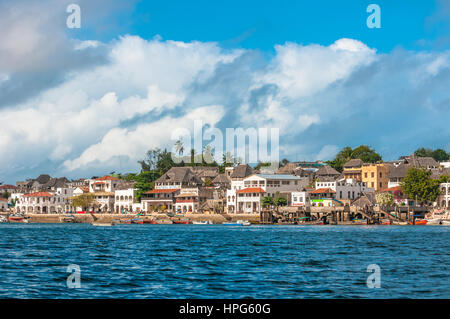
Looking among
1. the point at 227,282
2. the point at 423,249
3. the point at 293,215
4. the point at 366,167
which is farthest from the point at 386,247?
the point at 366,167

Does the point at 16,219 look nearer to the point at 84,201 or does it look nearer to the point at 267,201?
the point at 84,201

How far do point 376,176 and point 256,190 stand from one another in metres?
33.2

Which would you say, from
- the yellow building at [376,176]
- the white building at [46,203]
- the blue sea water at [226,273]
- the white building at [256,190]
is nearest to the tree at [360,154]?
the yellow building at [376,176]

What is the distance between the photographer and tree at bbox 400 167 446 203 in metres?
130

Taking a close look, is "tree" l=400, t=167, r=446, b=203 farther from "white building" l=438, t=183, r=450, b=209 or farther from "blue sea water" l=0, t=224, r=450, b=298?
"blue sea water" l=0, t=224, r=450, b=298

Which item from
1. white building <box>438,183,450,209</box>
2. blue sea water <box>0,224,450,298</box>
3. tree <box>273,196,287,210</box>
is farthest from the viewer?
tree <box>273,196,287,210</box>

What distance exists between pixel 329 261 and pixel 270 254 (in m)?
7.04

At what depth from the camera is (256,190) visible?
13962 cm

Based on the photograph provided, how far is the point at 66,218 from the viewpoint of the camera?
156625 millimetres

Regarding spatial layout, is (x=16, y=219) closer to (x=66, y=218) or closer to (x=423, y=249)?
(x=66, y=218)

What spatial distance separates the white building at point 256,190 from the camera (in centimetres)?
14012

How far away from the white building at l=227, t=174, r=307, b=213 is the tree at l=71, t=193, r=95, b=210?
152 feet

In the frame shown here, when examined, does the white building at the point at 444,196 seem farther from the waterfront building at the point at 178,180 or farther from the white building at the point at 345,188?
the waterfront building at the point at 178,180

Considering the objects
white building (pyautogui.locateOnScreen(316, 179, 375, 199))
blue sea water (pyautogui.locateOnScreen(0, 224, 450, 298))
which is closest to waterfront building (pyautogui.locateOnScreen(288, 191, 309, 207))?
white building (pyautogui.locateOnScreen(316, 179, 375, 199))
